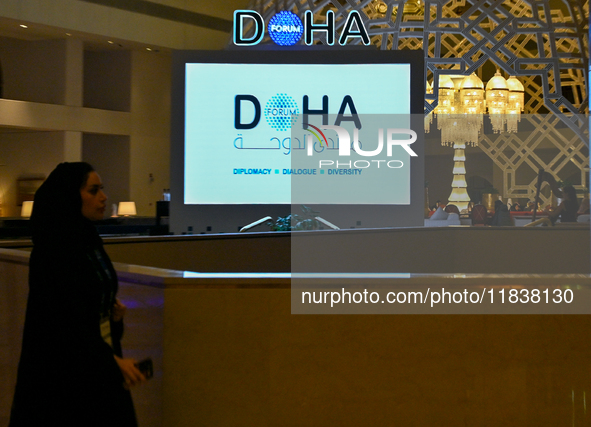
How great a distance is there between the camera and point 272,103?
859 cm

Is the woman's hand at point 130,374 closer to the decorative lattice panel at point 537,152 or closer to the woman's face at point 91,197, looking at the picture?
the woman's face at point 91,197

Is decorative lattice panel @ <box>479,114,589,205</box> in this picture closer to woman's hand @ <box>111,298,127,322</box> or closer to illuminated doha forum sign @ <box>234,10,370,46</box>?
illuminated doha forum sign @ <box>234,10,370,46</box>

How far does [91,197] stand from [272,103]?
22.0 ft

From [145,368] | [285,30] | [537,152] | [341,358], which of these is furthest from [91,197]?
[537,152]

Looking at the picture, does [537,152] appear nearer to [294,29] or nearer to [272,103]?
[294,29]

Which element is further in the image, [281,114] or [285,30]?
[285,30]

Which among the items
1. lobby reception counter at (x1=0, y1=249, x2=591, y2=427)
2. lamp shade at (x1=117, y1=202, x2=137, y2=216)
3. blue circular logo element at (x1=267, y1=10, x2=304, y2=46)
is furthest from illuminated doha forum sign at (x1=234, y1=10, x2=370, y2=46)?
lobby reception counter at (x1=0, y1=249, x2=591, y2=427)

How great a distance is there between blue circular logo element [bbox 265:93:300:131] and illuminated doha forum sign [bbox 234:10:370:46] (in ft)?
3.33

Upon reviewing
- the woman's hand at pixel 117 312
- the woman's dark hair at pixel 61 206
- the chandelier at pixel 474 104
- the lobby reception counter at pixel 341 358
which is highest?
the chandelier at pixel 474 104

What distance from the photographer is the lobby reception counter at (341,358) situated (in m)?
2.29

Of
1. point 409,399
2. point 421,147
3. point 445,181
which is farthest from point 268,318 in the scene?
point 445,181

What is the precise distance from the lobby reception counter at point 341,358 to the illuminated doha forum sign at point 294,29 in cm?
709

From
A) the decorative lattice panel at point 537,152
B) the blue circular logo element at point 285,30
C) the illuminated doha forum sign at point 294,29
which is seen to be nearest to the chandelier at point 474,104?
the illuminated doha forum sign at point 294,29

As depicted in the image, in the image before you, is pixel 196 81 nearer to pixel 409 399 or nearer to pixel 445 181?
pixel 409 399
